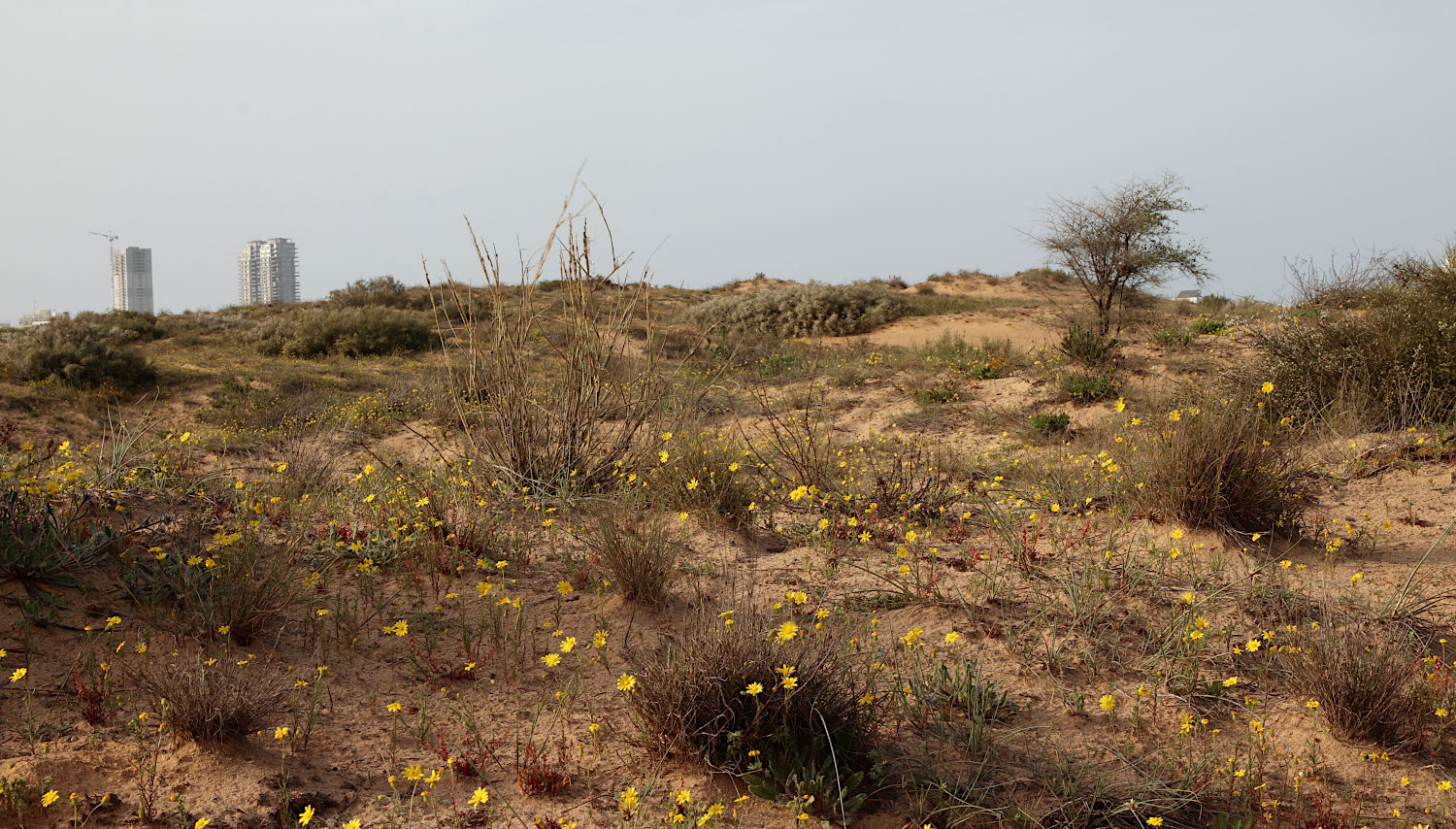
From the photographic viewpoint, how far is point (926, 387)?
10789 mm

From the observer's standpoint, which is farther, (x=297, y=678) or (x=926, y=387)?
(x=926, y=387)

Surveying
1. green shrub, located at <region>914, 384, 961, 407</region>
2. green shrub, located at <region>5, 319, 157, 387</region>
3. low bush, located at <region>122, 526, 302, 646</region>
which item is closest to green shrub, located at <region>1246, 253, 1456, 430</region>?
green shrub, located at <region>914, 384, 961, 407</region>

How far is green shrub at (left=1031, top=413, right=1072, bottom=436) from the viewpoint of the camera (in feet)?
28.0

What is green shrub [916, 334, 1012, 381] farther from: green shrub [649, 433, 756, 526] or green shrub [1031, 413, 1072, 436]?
green shrub [649, 433, 756, 526]

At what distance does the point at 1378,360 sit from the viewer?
698cm

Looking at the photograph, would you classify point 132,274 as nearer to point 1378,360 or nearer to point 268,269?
point 268,269

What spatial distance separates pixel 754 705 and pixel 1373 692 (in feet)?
6.53

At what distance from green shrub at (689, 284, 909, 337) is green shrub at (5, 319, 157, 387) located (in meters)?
10.0

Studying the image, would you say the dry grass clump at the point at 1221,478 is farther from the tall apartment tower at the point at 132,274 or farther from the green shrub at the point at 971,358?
the tall apartment tower at the point at 132,274

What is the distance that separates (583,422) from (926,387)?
6162 mm

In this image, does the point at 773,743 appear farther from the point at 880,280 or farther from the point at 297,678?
the point at 880,280

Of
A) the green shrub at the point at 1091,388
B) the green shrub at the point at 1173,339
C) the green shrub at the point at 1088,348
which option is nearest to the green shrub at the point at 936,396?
the green shrub at the point at 1091,388

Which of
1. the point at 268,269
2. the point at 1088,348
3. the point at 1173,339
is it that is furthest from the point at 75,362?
the point at 268,269

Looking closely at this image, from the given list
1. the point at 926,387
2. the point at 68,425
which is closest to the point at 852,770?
the point at 926,387
